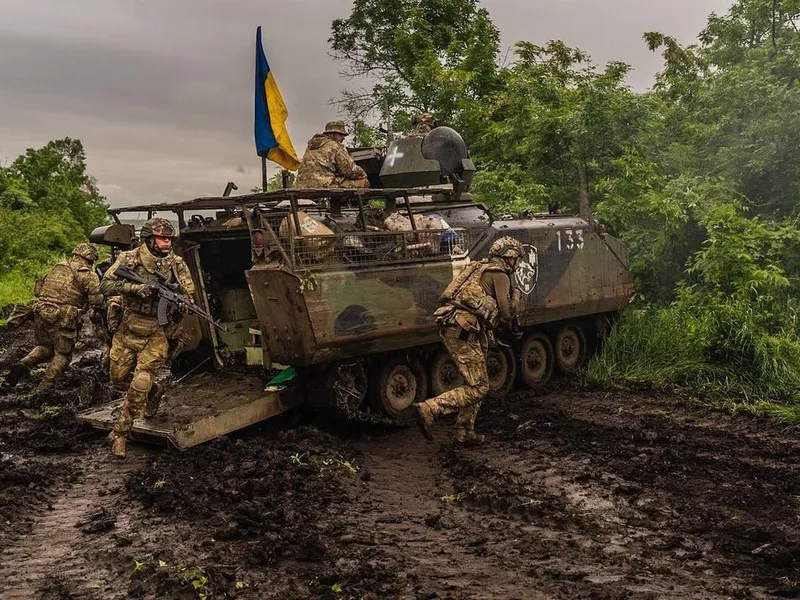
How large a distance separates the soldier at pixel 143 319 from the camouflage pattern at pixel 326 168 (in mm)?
1802

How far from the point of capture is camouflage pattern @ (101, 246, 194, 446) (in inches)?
283

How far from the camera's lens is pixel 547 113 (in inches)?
582

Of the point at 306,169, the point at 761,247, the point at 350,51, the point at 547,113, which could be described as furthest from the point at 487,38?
the point at 306,169

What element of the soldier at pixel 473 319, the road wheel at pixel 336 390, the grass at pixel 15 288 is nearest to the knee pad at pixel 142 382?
the road wheel at pixel 336 390

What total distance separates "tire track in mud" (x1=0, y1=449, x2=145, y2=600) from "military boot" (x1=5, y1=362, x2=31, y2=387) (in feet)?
13.8

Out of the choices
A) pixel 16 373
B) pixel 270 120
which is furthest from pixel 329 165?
pixel 16 373

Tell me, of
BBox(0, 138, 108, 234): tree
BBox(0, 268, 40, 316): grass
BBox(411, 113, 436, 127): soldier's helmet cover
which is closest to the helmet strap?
BBox(411, 113, 436, 127): soldier's helmet cover

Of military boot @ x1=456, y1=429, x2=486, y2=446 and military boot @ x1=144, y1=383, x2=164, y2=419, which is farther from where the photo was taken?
military boot @ x1=456, y1=429, x2=486, y2=446

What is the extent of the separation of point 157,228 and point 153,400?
1.44m

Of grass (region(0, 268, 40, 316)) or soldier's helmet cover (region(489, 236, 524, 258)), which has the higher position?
grass (region(0, 268, 40, 316))

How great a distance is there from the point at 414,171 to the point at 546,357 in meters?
2.75

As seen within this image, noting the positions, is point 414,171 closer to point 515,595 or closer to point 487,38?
point 515,595

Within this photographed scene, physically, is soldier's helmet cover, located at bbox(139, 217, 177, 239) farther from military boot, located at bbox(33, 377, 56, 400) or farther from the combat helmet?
the combat helmet

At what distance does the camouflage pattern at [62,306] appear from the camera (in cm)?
955
